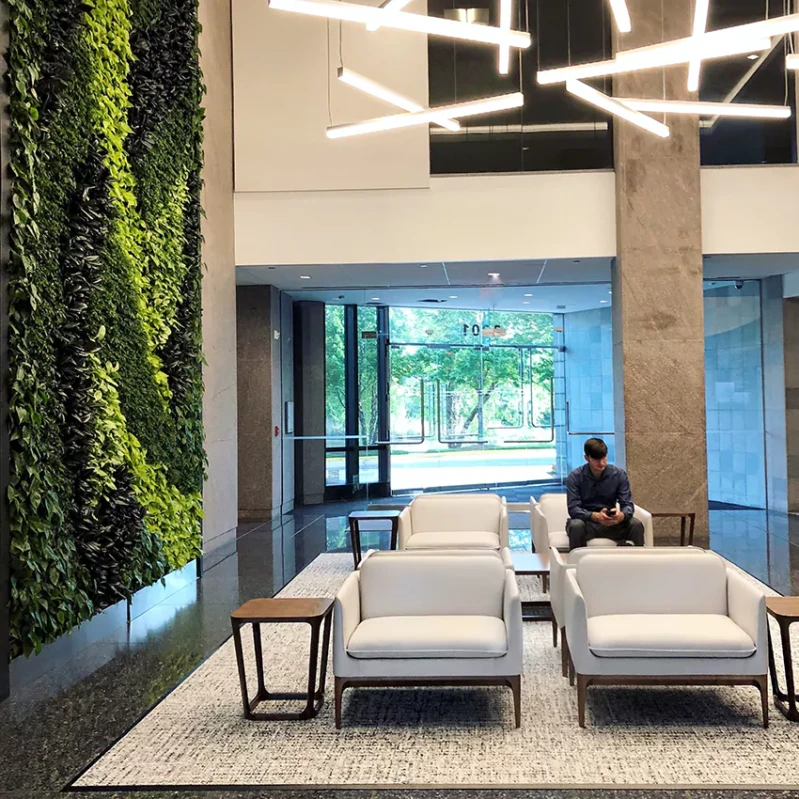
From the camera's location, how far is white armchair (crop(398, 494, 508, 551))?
29.0ft

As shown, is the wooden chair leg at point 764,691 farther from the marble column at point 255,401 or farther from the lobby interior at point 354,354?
the marble column at point 255,401

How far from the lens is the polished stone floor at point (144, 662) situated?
4.19m

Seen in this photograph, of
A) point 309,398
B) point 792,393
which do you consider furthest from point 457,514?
point 792,393

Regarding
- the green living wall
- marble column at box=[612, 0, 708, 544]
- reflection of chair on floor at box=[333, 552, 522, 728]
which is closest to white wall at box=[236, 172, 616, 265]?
marble column at box=[612, 0, 708, 544]

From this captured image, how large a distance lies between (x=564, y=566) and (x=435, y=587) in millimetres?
900

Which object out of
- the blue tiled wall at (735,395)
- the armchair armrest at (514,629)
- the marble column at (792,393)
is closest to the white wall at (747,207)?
the marble column at (792,393)

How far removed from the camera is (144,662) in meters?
6.21

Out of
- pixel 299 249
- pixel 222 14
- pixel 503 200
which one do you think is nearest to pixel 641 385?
pixel 503 200

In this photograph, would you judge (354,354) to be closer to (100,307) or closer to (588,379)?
(588,379)

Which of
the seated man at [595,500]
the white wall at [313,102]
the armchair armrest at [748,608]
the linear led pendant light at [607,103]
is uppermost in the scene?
the white wall at [313,102]

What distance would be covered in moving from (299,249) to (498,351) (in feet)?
14.7

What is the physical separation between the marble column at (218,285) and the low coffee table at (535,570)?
13.6ft

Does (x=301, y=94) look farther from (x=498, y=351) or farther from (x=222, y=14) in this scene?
(x=498, y=351)

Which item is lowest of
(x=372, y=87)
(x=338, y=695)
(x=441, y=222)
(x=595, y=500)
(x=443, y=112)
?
(x=338, y=695)
